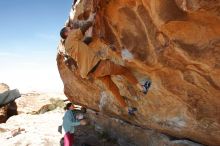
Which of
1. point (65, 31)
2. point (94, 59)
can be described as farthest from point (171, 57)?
point (65, 31)

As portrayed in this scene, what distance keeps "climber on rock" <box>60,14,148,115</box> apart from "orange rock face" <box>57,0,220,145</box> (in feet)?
0.91

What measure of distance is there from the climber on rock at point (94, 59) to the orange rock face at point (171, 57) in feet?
0.91

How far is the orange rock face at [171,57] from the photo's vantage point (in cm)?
512

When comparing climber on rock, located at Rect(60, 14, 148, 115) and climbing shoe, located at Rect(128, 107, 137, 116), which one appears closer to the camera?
climber on rock, located at Rect(60, 14, 148, 115)

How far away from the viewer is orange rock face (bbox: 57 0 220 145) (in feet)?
16.8

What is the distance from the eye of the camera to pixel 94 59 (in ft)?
26.1

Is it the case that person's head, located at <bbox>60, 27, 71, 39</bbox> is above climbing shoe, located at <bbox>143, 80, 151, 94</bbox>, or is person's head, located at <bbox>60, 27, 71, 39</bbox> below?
above

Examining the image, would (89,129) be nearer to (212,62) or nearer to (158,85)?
(158,85)

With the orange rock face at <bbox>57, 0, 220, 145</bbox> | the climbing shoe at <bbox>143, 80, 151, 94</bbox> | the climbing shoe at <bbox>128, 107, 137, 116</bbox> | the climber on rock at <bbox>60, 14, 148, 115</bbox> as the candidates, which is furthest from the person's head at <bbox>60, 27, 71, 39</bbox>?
the climbing shoe at <bbox>143, 80, 151, 94</bbox>

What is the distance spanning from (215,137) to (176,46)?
2.17 meters

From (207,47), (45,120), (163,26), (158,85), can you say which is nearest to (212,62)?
(207,47)

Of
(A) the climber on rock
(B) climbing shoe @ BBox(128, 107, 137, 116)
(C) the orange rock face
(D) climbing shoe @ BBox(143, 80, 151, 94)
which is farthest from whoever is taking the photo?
(B) climbing shoe @ BBox(128, 107, 137, 116)

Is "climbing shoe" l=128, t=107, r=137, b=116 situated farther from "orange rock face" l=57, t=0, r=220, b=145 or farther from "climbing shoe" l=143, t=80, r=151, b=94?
"climbing shoe" l=143, t=80, r=151, b=94

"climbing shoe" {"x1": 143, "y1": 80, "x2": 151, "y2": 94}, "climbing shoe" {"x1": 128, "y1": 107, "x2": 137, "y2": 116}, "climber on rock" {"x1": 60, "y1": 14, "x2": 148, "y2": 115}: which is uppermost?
"climber on rock" {"x1": 60, "y1": 14, "x2": 148, "y2": 115}
